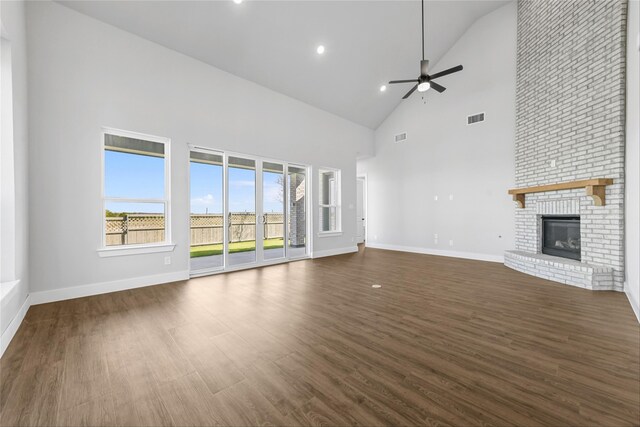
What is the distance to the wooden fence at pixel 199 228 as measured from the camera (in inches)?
157

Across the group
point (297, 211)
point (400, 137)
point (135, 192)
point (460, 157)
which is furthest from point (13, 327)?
point (400, 137)

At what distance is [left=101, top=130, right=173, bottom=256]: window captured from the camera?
391cm

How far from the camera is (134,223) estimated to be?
414 cm

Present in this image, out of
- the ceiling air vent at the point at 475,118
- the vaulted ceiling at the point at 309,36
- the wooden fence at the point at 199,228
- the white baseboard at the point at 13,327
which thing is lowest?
the white baseboard at the point at 13,327

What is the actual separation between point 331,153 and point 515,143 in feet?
14.0

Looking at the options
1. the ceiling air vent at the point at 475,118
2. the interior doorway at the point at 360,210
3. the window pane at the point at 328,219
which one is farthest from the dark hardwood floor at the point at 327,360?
the interior doorway at the point at 360,210

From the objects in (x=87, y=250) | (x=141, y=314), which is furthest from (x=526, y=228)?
(x=87, y=250)

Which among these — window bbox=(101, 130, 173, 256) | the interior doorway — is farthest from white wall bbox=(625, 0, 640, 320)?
the interior doorway

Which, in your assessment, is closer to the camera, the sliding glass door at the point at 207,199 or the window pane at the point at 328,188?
the sliding glass door at the point at 207,199

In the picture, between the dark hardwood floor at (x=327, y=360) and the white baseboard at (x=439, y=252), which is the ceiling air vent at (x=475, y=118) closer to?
the white baseboard at (x=439, y=252)

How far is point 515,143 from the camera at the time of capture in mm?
5660

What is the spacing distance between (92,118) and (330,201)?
537cm

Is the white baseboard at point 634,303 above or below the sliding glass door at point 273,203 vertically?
below

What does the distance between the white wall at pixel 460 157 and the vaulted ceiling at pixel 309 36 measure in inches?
28.2
